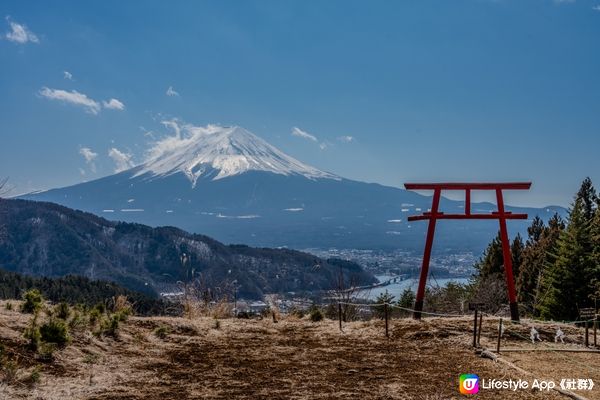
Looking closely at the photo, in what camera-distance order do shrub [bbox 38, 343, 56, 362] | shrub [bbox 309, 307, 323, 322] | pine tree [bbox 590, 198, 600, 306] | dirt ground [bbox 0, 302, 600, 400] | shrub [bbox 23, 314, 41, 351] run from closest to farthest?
dirt ground [bbox 0, 302, 600, 400] → shrub [bbox 38, 343, 56, 362] → shrub [bbox 23, 314, 41, 351] → shrub [bbox 309, 307, 323, 322] → pine tree [bbox 590, 198, 600, 306]

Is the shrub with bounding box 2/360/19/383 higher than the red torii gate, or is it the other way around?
the red torii gate

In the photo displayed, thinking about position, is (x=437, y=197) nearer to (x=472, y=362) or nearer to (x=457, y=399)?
(x=472, y=362)

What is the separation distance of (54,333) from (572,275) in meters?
19.8

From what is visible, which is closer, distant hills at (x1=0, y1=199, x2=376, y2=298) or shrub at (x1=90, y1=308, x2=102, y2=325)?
shrub at (x1=90, y1=308, x2=102, y2=325)

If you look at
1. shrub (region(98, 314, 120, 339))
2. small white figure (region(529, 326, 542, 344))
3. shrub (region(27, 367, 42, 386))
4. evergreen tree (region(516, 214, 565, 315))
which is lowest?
shrub (region(27, 367, 42, 386))

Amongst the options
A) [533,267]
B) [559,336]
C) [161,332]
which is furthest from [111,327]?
[533,267]

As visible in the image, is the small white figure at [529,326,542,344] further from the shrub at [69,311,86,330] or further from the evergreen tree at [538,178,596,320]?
the evergreen tree at [538,178,596,320]

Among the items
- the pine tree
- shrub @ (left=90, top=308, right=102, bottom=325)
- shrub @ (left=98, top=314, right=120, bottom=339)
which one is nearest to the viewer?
shrub @ (left=98, top=314, right=120, bottom=339)

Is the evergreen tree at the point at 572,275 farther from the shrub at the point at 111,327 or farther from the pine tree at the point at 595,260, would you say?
the shrub at the point at 111,327

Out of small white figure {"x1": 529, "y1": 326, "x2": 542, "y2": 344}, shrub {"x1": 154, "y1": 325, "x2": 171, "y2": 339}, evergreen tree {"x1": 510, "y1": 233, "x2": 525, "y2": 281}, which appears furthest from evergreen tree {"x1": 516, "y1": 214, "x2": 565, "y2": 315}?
shrub {"x1": 154, "y1": 325, "x2": 171, "y2": 339}

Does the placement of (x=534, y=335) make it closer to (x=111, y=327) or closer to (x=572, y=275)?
(x=111, y=327)

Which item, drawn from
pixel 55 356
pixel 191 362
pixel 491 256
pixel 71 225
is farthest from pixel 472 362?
pixel 71 225

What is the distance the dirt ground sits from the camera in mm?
5996

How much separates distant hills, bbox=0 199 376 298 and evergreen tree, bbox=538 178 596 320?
55253 millimetres
